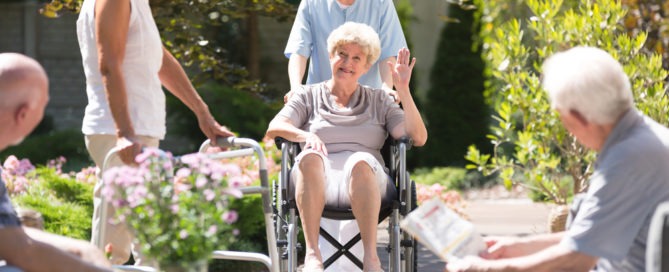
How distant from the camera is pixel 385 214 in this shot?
15.3ft

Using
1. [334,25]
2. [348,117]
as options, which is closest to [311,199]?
[348,117]

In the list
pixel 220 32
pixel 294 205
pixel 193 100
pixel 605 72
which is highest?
pixel 605 72

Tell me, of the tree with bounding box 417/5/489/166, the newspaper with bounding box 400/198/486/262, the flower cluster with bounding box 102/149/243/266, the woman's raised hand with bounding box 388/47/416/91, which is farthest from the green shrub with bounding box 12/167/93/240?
the tree with bounding box 417/5/489/166

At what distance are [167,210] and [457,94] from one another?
10793mm

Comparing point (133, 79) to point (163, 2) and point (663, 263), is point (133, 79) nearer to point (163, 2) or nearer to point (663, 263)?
point (663, 263)

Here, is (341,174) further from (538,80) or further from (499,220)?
(499,220)

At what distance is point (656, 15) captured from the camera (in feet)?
23.8

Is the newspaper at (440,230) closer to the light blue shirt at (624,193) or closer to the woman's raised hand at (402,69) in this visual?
the light blue shirt at (624,193)

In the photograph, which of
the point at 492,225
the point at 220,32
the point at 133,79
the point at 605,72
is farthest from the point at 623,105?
the point at 220,32

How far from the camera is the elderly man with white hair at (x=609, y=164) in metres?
2.50

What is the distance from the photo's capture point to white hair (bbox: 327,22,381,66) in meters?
4.71

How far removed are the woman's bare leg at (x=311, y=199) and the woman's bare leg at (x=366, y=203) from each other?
139mm

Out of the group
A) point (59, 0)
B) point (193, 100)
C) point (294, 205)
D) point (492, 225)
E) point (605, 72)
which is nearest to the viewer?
point (605, 72)

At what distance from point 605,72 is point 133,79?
149 centimetres
